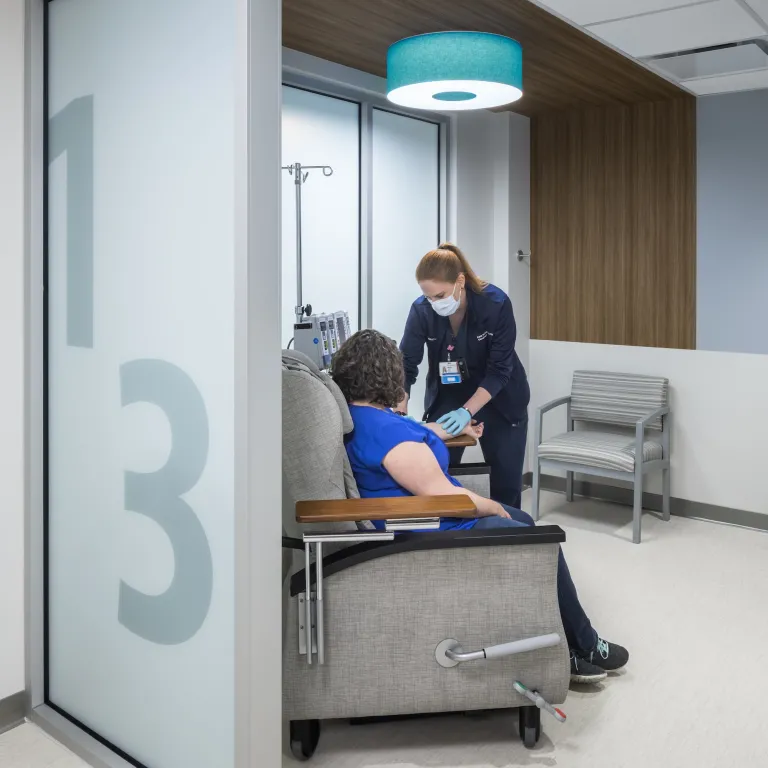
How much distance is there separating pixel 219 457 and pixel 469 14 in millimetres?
2186

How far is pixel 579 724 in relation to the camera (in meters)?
2.67

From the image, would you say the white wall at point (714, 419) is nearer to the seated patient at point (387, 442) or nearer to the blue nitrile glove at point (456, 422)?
the blue nitrile glove at point (456, 422)

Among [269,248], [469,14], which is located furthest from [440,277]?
[269,248]

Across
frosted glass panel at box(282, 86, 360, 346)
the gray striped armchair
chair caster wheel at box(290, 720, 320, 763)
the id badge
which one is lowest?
chair caster wheel at box(290, 720, 320, 763)

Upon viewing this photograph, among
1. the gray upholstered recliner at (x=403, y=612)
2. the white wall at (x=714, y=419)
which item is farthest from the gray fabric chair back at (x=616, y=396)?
the gray upholstered recliner at (x=403, y=612)

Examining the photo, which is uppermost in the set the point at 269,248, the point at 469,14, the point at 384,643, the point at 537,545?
the point at 469,14

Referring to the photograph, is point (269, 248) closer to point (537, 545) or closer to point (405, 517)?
point (405, 517)

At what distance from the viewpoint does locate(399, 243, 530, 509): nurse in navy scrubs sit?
382 cm

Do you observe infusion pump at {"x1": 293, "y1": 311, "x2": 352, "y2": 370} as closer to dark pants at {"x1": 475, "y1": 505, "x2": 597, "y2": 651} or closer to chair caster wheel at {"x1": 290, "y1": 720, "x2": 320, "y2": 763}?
dark pants at {"x1": 475, "y1": 505, "x2": 597, "y2": 651}

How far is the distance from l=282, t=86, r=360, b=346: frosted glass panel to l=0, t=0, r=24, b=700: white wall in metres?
1.71

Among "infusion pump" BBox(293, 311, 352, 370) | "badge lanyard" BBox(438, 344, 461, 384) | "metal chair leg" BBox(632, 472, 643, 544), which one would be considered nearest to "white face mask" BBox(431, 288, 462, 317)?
"badge lanyard" BBox(438, 344, 461, 384)

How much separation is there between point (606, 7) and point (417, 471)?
6.26ft

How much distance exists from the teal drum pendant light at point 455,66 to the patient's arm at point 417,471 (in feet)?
5.40

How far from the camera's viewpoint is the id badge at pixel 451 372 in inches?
157
